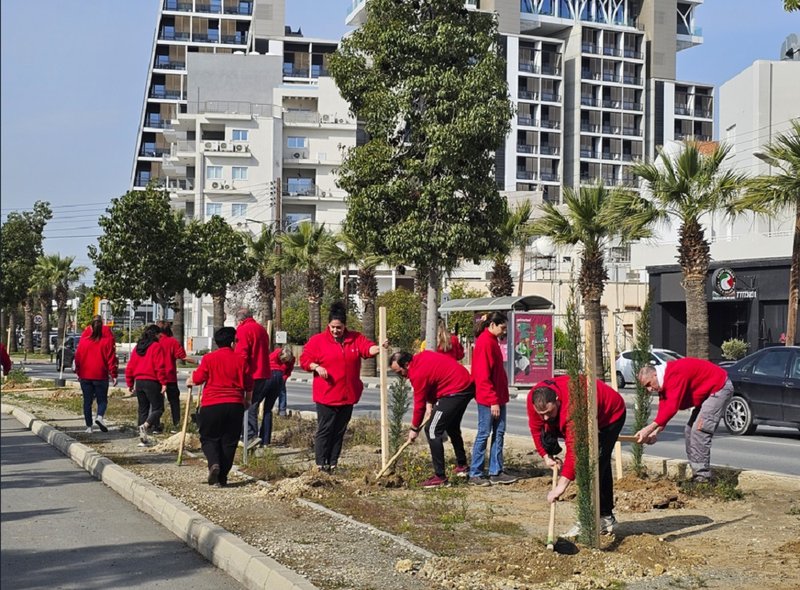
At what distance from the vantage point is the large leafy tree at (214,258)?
3534 centimetres

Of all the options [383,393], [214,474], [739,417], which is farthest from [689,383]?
[739,417]

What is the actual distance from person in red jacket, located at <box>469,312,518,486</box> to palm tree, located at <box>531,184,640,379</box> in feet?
65.2

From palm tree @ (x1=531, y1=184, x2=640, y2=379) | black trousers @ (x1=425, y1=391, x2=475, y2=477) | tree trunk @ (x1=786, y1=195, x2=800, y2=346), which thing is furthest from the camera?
palm tree @ (x1=531, y1=184, x2=640, y2=379)

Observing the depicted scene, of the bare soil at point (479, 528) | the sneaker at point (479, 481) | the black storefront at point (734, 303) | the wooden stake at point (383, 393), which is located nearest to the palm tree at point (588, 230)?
the black storefront at point (734, 303)

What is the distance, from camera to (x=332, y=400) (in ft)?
40.7

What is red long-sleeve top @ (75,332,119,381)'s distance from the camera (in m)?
17.7

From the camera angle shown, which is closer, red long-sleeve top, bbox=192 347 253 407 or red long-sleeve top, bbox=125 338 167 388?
red long-sleeve top, bbox=192 347 253 407

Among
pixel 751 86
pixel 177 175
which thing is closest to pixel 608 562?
pixel 751 86

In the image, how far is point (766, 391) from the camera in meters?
19.5

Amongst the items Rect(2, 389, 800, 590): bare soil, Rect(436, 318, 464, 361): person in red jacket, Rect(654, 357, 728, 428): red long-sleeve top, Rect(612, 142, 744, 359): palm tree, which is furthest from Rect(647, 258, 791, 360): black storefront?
Rect(654, 357, 728, 428): red long-sleeve top

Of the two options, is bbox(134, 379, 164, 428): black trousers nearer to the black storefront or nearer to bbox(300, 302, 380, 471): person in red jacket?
bbox(300, 302, 380, 471): person in red jacket

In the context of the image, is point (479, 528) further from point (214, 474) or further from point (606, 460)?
point (214, 474)

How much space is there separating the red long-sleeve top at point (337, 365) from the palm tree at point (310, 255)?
3551cm

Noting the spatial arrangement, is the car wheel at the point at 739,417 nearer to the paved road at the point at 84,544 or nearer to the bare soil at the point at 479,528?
the bare soil at the point at 479,528
